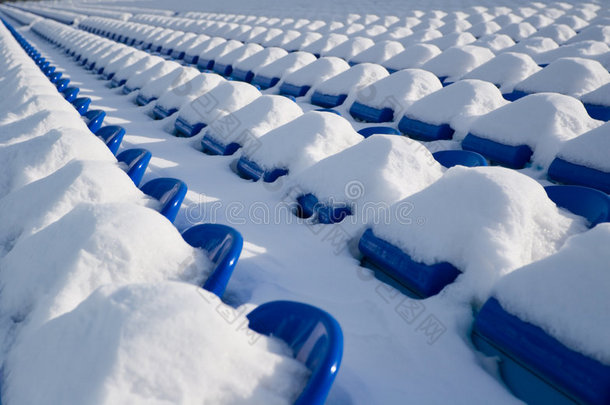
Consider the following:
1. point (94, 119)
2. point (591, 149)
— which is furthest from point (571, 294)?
point (94, 119)

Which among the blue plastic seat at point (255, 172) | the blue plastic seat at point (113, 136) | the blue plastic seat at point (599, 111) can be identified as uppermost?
the blue plastic seat at point (113, 136)

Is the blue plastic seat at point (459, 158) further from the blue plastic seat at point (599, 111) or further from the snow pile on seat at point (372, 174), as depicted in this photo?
the blue plastic seat at point (599, 111)

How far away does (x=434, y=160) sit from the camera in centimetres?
258

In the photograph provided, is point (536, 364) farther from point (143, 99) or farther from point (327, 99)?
point (143, 99)

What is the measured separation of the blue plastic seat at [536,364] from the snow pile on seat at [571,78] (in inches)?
126

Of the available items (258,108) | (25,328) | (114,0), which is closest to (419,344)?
(25,328)

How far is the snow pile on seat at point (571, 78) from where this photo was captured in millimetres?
3877

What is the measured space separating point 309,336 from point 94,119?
3276 mm

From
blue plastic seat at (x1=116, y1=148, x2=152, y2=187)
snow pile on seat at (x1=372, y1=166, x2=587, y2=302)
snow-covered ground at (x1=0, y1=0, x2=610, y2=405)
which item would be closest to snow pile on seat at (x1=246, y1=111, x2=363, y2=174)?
snow-covered ground at (x1=0, y1=0, x2=610, y2=405)

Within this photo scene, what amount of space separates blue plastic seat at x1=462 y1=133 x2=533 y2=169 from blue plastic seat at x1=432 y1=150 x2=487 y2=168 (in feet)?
1.18

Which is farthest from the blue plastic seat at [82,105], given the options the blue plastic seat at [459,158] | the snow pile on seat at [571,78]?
the snow pile on seat at [571,78]

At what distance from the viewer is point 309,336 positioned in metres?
1.21

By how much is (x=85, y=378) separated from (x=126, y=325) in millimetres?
139

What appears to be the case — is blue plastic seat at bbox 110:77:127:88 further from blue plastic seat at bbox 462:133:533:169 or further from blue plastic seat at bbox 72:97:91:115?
blue plastic seat at bbox 462:133:533:169
